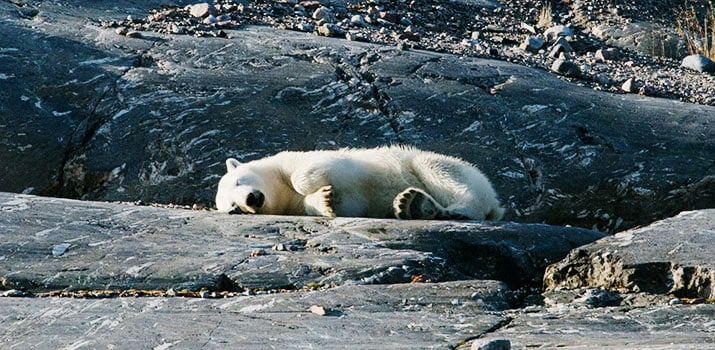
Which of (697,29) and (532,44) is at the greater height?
(697,29)

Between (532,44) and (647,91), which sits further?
(532,44)

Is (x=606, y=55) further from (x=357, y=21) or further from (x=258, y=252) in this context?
(x=258, y=252)

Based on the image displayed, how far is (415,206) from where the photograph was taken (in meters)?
7.50

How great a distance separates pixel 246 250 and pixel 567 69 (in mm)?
6561

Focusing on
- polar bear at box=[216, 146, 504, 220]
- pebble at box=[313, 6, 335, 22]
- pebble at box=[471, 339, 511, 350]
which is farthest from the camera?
pebble at box=[313, 6, 335, 22]

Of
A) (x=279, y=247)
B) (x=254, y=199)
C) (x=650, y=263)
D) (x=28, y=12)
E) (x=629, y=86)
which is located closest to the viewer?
(x=650, y=263)

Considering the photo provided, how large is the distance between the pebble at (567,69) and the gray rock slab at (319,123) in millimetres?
708

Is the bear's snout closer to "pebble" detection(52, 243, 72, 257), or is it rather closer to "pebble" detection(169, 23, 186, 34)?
"pebble" detection(52, 243, 72, 257)

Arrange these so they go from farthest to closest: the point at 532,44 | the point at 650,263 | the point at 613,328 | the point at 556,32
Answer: the point at 556,32 < the point at 532,44 < the point at 650,263 < the point at 613,328

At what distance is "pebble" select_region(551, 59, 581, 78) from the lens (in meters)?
12.1

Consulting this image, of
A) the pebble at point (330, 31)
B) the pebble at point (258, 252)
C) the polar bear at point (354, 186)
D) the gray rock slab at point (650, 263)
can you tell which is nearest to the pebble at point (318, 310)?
the pebble at point (258, 252)

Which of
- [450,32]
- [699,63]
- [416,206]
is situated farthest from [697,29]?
[416,206]

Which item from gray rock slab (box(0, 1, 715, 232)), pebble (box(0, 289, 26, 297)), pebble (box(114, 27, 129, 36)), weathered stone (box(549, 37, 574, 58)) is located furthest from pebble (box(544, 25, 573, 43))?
pebble (box(0, 289, 26, 297))

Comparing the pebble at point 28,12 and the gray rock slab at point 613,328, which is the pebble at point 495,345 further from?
the pebble at point 28,12
